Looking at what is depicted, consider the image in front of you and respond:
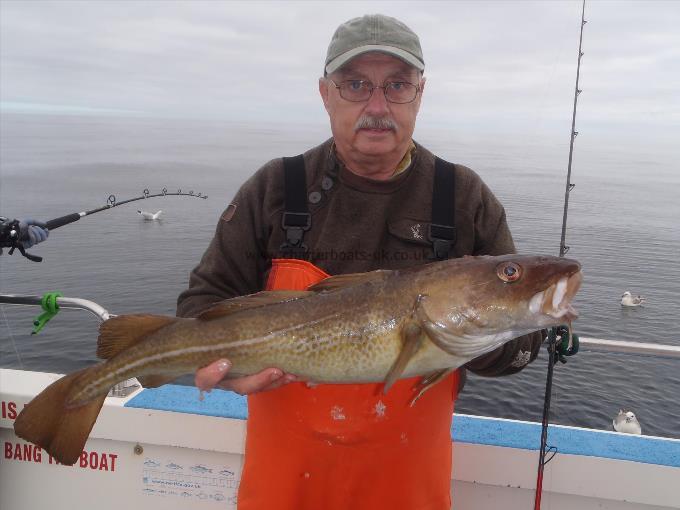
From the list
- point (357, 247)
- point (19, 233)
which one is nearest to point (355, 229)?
point (357, 247)

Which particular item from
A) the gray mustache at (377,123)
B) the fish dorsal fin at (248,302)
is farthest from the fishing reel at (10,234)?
the gray mustache at (377,123)

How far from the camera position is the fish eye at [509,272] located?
237 centimetres

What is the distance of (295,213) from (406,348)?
3.67ft

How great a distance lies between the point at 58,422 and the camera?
2.68 m

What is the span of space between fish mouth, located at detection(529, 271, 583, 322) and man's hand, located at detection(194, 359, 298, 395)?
1.24m

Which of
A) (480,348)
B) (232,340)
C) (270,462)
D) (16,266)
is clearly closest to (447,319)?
(480,348)

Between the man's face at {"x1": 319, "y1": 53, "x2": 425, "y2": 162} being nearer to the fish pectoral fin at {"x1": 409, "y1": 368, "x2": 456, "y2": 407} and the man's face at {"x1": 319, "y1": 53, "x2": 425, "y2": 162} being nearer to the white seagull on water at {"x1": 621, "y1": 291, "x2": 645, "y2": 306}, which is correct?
the fish pectoral fin at {"x1": 409, "y1": 368, "x2": 456, "y2": 407}

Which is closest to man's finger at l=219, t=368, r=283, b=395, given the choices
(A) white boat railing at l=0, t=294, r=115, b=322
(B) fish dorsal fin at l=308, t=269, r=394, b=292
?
(B) fish dorsal fin at l=308, t=269, r=394, b=292

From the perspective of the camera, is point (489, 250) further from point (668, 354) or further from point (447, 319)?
point (668, 354)

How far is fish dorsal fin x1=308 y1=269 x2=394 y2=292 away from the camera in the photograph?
2607mm

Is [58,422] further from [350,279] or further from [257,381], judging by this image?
[350,279]

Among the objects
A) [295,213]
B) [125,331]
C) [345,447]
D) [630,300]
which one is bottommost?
[630,300]

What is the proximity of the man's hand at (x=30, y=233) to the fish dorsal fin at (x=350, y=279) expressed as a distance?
11.1 feet

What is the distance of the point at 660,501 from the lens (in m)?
3.68
